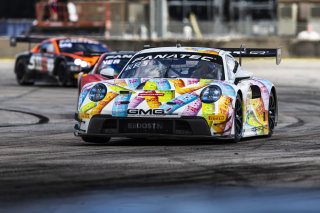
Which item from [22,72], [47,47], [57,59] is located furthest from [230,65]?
[22,72]

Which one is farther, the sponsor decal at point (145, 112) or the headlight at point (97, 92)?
the headlight at point (97, 92)

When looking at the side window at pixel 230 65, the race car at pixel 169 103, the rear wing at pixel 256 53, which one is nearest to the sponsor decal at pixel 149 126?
the race car at pixel 169 103

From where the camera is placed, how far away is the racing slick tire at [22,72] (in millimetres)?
28406

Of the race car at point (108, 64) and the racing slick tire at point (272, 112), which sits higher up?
the race car at point (108, 64)

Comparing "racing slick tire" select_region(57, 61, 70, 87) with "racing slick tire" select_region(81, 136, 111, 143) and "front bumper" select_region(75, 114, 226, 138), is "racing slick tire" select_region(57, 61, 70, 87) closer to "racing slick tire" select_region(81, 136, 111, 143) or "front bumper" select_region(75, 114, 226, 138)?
"racing slick tire" select_region(81, 136, 111, 143)

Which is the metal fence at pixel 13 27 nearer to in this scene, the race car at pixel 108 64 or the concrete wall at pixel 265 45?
the concrete wall at pixel 265 45

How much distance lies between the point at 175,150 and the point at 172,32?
121 feet

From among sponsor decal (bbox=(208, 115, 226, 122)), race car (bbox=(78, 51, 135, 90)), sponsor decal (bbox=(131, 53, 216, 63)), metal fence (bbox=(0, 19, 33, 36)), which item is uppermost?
sponsor decal (bbox=(131, 53, 216, 63))

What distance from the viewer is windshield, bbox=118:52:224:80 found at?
501 inches

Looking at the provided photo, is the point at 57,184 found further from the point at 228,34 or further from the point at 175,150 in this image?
the point at 228,34

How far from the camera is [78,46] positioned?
27547 mm

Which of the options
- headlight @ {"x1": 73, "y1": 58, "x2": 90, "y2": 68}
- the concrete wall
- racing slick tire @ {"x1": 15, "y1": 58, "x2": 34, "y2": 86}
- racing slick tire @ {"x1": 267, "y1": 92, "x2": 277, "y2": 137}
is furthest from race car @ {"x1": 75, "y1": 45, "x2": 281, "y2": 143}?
the concrete wall

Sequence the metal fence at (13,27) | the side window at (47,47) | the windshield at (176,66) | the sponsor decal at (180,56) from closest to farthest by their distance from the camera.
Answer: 1. the windshield at (176,66)
2. the sponsor decal at (180,56)
3. the side window at (47,47)
4. the metal fence at (13,27)

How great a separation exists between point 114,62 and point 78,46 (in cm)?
931
